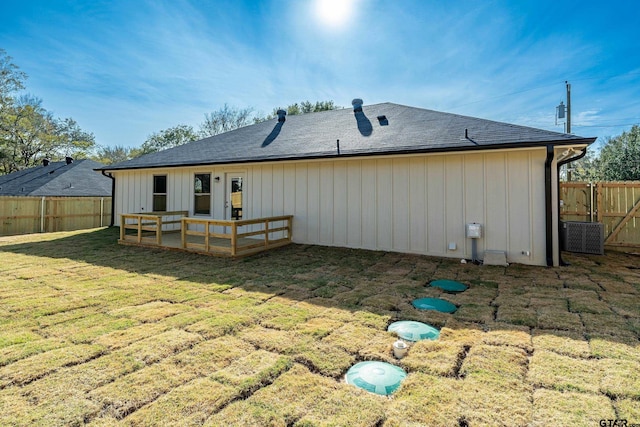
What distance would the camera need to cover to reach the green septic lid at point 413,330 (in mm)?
2925

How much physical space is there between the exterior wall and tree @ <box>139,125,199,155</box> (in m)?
28.0

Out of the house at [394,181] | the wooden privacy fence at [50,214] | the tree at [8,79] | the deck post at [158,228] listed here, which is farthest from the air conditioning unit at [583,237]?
the tree at [8,79]

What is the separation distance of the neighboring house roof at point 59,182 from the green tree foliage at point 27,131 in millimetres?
7322

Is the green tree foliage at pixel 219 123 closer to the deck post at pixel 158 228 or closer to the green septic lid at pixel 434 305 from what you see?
the deck post at pixel 158 228

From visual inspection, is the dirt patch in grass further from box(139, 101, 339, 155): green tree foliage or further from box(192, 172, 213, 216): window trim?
box(139, 101, 339, 155): green tree foliage

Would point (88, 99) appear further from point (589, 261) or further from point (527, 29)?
point (589, 261)

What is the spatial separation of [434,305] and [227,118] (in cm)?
3201

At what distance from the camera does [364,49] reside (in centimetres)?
1103

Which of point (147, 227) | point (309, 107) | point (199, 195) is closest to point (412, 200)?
point (199, 195)

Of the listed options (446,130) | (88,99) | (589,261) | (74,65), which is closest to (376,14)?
(446,130)

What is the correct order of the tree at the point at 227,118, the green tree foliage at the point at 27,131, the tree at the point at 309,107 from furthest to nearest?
the tree at the point at 227,118
the tree at the point at 309,107
the green tree foliage at the point at 27,131

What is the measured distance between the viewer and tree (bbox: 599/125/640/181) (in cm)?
1791

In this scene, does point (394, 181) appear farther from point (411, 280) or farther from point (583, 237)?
point (583, 237)

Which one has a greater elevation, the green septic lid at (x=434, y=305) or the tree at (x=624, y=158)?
the tree at (x=624, y=158)
